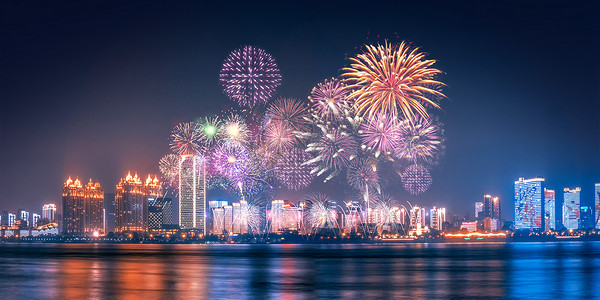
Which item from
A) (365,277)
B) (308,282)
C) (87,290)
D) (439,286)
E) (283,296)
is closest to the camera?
(283,296)

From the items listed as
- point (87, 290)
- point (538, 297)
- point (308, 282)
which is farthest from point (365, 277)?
point (87, 290)

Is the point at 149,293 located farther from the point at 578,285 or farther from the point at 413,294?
the point at 578,285

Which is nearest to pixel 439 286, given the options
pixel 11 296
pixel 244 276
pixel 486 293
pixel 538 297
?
pixel 486 293

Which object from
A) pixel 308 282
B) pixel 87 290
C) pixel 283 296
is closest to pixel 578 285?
pixel 308 282

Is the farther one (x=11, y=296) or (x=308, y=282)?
(x=308, y=282)

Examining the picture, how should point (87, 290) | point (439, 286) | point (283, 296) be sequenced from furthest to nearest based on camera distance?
point (439, 286) < point (87, 290) < point (283, 296)

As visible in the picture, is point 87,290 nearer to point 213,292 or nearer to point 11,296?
point 11,296

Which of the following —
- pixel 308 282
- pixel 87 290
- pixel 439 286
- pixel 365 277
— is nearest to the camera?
pixel 87 290

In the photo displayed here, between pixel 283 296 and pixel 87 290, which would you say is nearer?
pixel 283 296
